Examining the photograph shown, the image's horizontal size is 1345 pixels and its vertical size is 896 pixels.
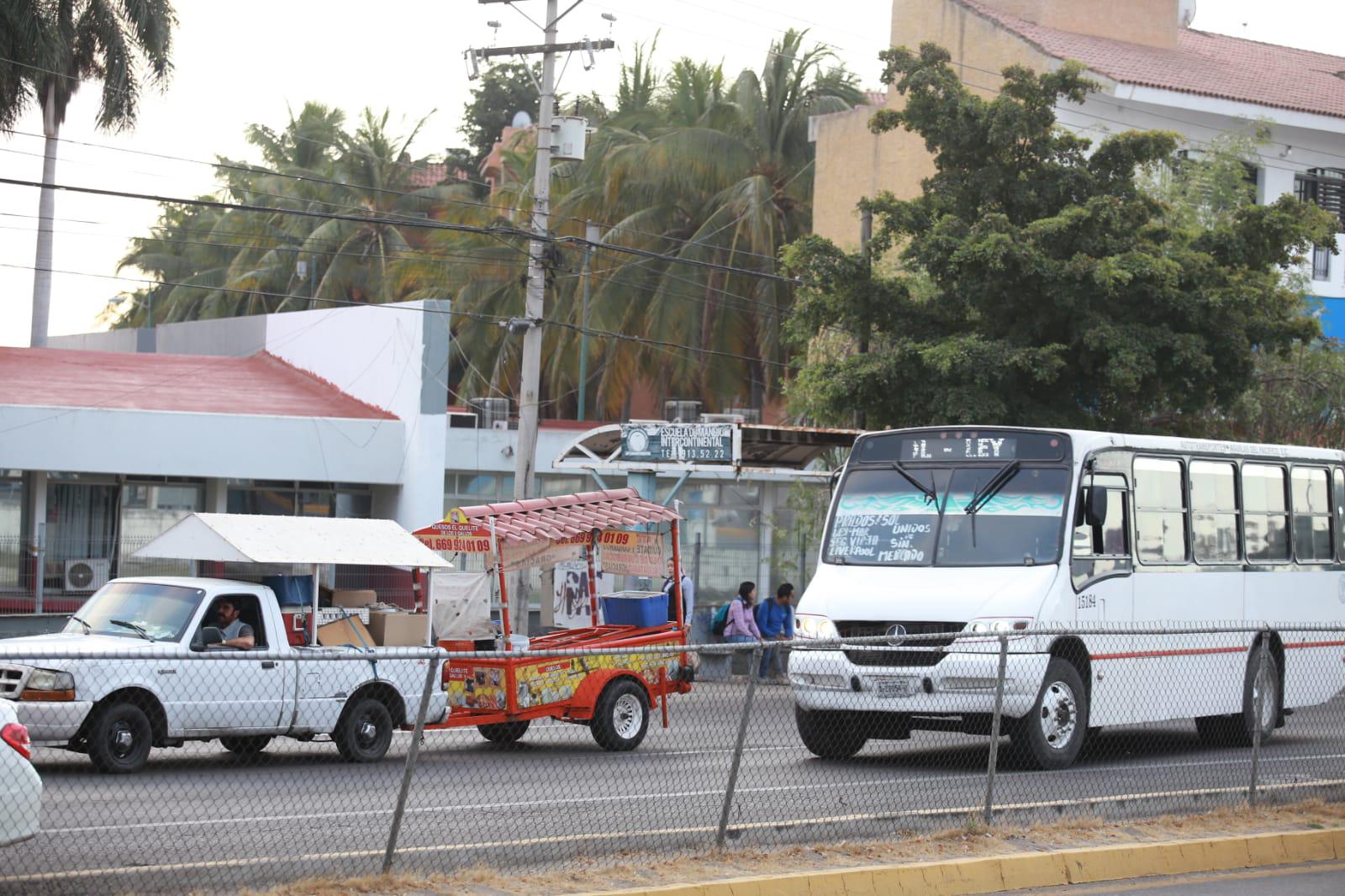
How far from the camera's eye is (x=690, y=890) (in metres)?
8.27

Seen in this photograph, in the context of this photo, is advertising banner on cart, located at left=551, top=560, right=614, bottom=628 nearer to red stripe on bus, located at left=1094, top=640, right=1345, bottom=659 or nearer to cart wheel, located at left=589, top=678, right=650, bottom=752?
cart wheel, located at left=589, top=678, right=650, bottom=752

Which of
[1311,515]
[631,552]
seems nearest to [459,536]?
[631,552]

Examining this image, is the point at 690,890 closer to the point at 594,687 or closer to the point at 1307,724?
the point at 594,687

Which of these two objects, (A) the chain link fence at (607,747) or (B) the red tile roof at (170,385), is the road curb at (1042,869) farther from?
(B) the red tile roof at (170,385)

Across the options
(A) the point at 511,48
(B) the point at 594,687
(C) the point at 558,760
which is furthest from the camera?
(A) the point at 511,48

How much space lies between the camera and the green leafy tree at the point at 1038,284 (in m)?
21.9

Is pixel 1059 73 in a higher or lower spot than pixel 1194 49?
lower

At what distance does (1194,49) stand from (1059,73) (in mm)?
14869

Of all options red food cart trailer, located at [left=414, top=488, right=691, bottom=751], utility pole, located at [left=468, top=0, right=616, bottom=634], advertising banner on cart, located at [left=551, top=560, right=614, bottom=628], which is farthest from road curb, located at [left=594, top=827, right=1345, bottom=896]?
utility pole, located at [left=468, top=0, right=616, bottom=634]

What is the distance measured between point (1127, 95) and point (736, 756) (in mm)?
24453

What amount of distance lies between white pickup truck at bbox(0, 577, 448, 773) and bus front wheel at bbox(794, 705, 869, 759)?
3162 millimetres

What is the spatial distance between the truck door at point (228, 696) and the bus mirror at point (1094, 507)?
7.17 meters

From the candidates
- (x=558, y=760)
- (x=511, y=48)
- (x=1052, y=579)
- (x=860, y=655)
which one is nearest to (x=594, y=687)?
(x=558, y=760)

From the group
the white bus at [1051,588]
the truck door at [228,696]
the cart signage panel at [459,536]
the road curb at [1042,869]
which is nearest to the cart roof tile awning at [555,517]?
the cart signage panel at [459,536]
